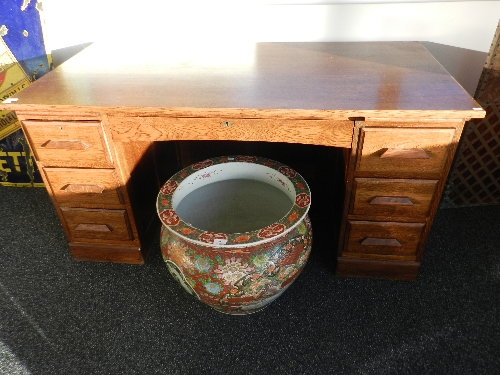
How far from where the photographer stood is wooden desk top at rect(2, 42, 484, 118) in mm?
1049

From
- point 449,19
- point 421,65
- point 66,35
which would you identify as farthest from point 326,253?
point 66,35

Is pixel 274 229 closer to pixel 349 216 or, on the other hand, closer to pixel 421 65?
pixel 349 216

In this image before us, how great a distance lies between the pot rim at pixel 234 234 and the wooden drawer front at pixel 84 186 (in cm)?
17

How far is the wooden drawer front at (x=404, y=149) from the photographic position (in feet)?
3.49

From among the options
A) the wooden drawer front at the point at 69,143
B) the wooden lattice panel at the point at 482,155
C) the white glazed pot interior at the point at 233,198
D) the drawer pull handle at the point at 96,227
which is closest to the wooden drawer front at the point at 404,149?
the white glazed pot interior at the point at 233,198

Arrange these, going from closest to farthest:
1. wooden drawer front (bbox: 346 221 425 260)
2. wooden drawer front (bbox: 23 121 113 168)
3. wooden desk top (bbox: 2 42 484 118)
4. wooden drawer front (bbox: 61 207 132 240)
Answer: wooden desk top (bbox: 2 42 484 118)
wooden drawer front (bbox: 23 121 113 168)
wooden drawer front (bbox: 346 221 425 260)
wooden drawer front (bbox: 61 207 132 240)

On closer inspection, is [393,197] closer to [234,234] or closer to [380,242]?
[380,242]

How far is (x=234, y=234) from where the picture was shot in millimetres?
1104

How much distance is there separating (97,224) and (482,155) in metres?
1.42

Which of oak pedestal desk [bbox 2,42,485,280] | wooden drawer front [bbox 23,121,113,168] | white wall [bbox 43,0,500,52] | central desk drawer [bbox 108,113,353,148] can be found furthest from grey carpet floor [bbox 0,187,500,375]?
white wall [bbox 43,0,500,52]

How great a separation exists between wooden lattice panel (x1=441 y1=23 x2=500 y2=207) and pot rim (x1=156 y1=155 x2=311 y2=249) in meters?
0.73

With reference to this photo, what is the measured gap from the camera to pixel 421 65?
127 cm

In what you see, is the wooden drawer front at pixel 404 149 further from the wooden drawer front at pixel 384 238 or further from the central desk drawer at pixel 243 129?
the wooden drawer front at pixel 384 238

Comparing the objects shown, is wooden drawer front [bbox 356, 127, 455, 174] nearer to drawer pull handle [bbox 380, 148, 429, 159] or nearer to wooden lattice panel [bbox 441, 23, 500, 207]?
drawer pull handle [bbox 380, 148, 429, 159]
